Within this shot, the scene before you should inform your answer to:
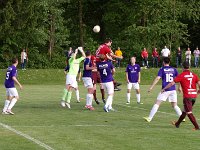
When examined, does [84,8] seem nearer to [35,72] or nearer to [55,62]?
[55,62]

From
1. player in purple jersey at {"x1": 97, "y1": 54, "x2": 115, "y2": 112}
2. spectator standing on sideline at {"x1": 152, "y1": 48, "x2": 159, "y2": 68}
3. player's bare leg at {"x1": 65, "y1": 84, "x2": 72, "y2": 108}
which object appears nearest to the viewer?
player in purple jersey at {"x1": 97, "y1": 54, "x2": 115, "y2": 112}

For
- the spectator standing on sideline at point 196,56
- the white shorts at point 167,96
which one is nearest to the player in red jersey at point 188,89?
the white shorts at point 167,96

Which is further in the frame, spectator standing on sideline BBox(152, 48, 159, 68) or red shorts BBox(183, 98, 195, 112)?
spectator standing on sideline BBox(152, 48, 159, 68)

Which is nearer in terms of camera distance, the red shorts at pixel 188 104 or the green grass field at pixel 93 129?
the green grass field at pixel 93 129

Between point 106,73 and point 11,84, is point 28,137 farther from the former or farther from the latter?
point 106,73

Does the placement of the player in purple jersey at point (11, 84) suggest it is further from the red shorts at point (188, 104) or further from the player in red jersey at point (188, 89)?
the red shorts at point (188, 104)

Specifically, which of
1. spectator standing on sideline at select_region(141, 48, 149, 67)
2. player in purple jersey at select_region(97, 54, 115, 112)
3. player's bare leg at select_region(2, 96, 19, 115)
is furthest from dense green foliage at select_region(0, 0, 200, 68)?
player's bare leg at select_region(2, 96, 19, 115)

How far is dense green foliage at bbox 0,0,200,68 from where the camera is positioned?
60.5 metres

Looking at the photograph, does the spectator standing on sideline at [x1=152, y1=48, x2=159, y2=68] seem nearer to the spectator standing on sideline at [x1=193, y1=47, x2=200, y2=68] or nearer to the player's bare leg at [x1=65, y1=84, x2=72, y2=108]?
the spectator standing on sideline at [x1=193, y1=47, x2=200, y2=68]

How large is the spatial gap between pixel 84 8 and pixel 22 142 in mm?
63090

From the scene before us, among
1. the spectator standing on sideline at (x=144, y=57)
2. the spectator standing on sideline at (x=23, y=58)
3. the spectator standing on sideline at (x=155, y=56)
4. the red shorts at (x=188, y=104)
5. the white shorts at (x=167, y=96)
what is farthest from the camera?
the spectator standing on sideline at (x=155, y=56)

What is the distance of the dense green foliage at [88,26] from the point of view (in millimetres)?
60500

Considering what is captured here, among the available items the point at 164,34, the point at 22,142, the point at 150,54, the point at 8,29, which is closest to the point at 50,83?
the point at 8,29

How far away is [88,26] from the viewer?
7700 cm
